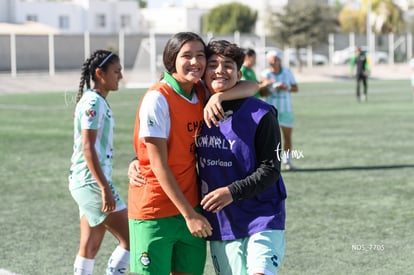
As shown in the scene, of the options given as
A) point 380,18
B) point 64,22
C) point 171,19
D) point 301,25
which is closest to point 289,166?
point 301,25

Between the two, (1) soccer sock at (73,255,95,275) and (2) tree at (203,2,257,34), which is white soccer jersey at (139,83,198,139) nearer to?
A: (1) soccer sock at (73,255,95,275)

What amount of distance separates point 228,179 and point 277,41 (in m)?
57.8

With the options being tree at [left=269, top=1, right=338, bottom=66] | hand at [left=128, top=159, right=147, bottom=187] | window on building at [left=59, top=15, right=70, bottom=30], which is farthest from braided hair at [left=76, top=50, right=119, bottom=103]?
window on building at [left=59, top=15, right=70, bottom=30]

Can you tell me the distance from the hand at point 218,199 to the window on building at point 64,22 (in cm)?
9083

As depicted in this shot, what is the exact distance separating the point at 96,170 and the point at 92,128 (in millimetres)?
289

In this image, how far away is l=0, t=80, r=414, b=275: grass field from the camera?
795 cm

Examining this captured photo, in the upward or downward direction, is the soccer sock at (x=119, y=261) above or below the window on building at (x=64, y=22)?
below

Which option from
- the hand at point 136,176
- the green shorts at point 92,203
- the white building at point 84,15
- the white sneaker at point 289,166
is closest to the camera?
the hand at point 136,176

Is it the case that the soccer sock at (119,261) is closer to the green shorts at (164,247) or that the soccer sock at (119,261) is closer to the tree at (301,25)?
the green shorts at (164,247)

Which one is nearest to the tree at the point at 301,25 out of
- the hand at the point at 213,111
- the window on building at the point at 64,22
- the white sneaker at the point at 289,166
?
the window on building at the point at 64,22

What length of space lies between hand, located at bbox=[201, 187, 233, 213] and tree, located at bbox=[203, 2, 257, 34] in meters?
80.3

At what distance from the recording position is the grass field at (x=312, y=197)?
7949mm

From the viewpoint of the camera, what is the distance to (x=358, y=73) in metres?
31.7

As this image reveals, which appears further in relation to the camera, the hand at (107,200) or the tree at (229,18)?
the tree at (229,18)
